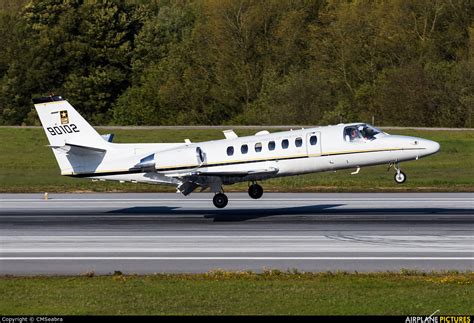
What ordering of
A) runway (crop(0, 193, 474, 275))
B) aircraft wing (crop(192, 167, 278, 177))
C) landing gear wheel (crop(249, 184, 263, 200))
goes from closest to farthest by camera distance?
runway (crop(0, 193, 474, 275))
aircraft wing (crop(192, 167, 278, 177))
landing gear wheel (crop(249, 184, 263, 200))

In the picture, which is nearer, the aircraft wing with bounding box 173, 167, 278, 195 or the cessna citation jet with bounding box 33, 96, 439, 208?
the aircraft wing with bounding box 173, 167, 278, 195

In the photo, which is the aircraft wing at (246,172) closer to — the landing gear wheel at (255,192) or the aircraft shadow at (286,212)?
the aircraft shadow at (286,212)

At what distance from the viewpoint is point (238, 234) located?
28875 millimetres

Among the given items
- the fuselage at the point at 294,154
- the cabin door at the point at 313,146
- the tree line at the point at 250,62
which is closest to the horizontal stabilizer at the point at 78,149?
the fuselage at the point at 294,154

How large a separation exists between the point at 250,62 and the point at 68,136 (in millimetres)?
52845

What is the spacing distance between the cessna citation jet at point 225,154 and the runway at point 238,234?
141 centimetres

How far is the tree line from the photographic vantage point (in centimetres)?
7844

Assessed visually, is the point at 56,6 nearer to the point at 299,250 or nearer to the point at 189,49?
the point at 189,49

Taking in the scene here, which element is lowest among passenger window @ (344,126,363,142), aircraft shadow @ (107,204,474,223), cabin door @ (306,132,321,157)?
aircraft shadow @ (107,204,474,223)

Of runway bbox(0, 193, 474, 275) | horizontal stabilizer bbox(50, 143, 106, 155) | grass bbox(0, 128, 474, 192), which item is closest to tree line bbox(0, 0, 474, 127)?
grass bbox(0, 128, 474, 192)

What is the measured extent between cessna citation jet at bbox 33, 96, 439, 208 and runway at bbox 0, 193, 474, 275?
141 cm

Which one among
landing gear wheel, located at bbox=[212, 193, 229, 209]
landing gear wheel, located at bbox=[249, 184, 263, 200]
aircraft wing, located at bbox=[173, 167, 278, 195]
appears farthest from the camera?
landing gear wheel, located at bbox=[249, 184, 263, 200]

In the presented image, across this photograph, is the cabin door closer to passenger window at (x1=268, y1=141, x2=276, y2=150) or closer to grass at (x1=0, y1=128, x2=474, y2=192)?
passenger window at (x1=268, y1=141, x2=276, y2=150)
